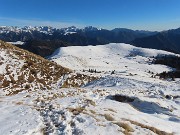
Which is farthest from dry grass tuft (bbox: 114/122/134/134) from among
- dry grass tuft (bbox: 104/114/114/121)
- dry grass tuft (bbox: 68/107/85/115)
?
dry grass tuft (bbox: 68/107/85/115)

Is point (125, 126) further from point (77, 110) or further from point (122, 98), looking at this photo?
point (122, 98)

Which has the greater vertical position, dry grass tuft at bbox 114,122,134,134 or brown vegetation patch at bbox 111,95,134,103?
dry grass tuft at bbox 114,122,134,134

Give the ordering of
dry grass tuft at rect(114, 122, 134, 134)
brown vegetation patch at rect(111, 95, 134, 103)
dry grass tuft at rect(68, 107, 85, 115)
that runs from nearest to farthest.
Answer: dry grass tuft at rect(114, 122, 134, 134), dry grass tuft at rect(68, 107, 85, 115), brown vegetation patch at rect(111, 95, 134, 103)

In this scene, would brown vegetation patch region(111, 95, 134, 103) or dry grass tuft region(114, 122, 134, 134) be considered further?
brown vegetation patch region(111, 95, 134, 103)

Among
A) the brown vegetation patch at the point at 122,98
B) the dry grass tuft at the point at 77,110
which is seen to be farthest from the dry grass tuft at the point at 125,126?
the brown vegetation patch at the point at 122,98

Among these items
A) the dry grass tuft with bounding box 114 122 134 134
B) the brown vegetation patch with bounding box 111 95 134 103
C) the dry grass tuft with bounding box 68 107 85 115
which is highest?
the dry grass tuft with bounding box 68 107 85 115

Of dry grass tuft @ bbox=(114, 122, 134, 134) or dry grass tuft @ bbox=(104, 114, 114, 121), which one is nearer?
dry grass tuft @ bbox=(114, 122, 134, 134)

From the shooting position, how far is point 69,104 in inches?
975

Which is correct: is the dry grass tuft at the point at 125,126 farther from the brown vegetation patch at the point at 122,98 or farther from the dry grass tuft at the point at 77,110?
the brown vegetation patch at the point at 122,98

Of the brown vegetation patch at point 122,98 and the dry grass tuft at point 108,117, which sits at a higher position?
the dry grass tuft at point 108,117

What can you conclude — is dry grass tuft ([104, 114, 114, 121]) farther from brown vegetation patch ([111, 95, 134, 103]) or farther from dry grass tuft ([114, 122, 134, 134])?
brown vegetation patch ([111, 95, 134, 103])

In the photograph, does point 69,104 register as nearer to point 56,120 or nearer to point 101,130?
point 56,120

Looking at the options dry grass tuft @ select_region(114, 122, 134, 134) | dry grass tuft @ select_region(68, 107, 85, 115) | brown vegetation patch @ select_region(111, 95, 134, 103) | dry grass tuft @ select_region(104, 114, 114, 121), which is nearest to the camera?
dry grass tuft @ select_region(114, 122, 134, 134)

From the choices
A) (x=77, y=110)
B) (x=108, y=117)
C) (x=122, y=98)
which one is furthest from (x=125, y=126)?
(x=122, y=98)
